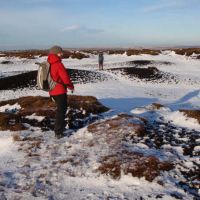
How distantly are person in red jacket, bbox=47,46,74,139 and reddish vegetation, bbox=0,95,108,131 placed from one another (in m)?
1.26

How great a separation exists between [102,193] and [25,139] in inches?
163

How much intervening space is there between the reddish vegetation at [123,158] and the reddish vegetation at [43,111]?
5.82ft

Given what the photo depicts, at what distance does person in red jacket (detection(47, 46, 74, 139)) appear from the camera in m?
10.0

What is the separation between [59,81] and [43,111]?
3.69 m

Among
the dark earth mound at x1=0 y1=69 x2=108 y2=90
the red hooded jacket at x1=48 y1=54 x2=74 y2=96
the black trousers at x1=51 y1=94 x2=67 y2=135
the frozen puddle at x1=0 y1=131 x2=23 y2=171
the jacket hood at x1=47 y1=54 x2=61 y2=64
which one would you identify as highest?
the jacket hood at x1=47 y1=54 x2=61 y2=64

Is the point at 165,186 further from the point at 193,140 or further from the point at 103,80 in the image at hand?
the point at 103,80

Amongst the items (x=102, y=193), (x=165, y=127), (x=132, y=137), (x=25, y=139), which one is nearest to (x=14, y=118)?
(x=25, y=139)

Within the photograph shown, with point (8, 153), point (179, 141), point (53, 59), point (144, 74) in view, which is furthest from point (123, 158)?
point (144, 74)

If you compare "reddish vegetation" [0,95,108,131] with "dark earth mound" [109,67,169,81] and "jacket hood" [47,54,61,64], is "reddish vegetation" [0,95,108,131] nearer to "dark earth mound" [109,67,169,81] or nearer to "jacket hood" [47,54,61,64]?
"jacket hood" [47,54,61,64]

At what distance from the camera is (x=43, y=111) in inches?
536

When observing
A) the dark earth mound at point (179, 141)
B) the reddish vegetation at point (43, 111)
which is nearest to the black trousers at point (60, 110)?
the reddish vegetation at point (43, 111)

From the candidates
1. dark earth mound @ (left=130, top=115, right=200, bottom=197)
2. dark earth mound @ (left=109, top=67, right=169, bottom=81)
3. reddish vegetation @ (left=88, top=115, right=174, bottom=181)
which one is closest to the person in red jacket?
reddish vegetation @ (left=88, top=115, right=174, bottom=181)

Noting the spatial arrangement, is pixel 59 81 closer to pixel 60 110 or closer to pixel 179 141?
pixel 60 110

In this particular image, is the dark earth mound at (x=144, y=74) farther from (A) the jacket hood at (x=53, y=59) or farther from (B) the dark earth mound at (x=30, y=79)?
(A) the jacket hood at (x=53, y=59)
